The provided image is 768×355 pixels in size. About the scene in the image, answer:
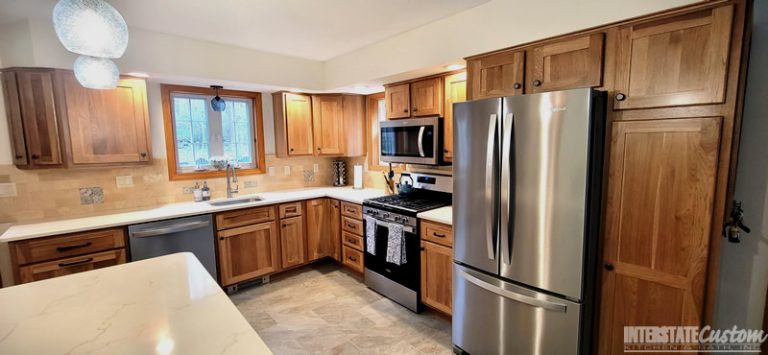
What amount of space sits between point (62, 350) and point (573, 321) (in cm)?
212

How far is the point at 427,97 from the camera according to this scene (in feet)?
9.69

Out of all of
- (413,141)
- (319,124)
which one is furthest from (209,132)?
(413,141)

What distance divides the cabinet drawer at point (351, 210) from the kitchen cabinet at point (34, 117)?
2.40 m

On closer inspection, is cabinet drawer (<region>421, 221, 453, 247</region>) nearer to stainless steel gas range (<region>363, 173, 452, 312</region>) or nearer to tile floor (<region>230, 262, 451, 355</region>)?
stainless steel gas range (<region>363, 173, 452, 312</region>)

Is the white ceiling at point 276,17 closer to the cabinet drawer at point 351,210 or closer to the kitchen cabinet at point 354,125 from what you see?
the kitchen cabinet at point 354,125

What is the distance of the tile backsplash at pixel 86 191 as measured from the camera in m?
2.61

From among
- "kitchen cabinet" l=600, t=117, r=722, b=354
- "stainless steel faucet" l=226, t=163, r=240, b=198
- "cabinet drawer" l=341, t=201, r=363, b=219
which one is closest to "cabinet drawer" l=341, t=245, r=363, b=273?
"cabinet drawer" l=341, t=201, r=363, b=219

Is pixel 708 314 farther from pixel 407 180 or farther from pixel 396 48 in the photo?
pixel 396 48

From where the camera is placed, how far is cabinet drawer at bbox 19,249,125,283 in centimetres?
226

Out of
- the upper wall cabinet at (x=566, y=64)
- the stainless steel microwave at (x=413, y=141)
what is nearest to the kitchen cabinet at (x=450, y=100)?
the stainless steel microwave at (x=413, y=141)

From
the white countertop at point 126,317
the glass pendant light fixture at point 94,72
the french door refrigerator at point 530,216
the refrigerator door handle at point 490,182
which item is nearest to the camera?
the white countertop at point 126,317

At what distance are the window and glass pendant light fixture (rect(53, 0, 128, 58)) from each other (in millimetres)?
2187

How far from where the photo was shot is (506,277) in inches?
76.9

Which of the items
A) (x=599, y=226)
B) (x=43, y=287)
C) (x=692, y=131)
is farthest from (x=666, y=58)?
(x=43, y=287)
